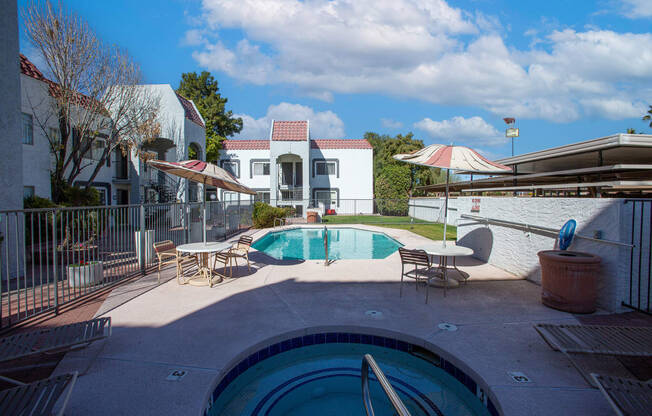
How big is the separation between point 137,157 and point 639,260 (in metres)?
21.1

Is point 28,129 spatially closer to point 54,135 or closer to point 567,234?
point 54,135

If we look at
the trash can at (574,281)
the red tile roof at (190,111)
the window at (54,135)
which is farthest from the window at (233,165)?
the trash can at (574,281)

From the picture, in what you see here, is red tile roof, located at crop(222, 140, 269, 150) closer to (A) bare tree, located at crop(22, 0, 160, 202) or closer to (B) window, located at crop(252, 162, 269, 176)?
(B) window, located at crop(252, 162, 269, 176)

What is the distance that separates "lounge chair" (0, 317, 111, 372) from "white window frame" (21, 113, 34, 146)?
12.0 metres

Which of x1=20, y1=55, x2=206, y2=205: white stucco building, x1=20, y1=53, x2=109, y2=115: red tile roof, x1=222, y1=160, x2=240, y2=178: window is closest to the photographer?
x1=20, y1=53, x2=109, y2=115: red tile roof

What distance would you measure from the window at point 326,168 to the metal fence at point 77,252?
703 inches

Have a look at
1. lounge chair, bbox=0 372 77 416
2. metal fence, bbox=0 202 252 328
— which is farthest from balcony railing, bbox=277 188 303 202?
lounge chair, bbox=0 372 77 416

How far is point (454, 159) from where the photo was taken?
19.8 feet

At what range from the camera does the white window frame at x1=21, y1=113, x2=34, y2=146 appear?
1176 centimetres

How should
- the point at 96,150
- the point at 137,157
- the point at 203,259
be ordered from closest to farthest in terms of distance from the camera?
the point at 203,259 < the point at 96,150 < the point at 137,157

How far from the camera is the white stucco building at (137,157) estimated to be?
12.4 m

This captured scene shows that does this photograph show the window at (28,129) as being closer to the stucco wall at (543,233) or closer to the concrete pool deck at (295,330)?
the concrete pool deck at (295,330)

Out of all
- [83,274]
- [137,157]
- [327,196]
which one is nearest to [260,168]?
[327,196]

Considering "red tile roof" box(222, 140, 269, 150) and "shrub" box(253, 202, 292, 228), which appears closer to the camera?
"shrub" box(253, 202, 292, 228)
